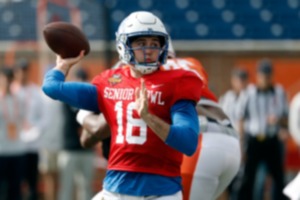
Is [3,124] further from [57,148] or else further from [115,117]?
[115,117]

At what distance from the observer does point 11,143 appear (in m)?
10.5

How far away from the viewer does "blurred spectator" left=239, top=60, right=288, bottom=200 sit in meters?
10.5

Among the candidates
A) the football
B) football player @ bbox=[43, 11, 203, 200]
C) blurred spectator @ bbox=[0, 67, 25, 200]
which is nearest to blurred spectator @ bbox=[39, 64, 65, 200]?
blurred spectator @ bbox=[0, 67, 25, 200]

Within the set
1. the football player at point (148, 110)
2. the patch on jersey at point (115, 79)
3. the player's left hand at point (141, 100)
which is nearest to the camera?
the player's left hand at point (141, 100)

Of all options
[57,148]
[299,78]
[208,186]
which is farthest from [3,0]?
[208,186]

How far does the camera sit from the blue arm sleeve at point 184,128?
14.9ft

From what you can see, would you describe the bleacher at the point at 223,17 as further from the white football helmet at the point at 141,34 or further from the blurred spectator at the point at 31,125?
the white football helmet at the point at 141,34

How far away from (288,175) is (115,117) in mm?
7702

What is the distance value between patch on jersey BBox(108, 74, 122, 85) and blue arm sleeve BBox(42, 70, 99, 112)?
0.33ft

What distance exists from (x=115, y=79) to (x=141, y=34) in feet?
0.92

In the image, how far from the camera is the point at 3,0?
42.1 ft

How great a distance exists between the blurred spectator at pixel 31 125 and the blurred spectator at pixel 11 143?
14 centimetres

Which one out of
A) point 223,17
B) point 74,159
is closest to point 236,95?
point 74,159

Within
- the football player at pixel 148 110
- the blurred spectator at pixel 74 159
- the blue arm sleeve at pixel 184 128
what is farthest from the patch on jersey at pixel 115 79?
the blurred spectator at pixel 74 159
